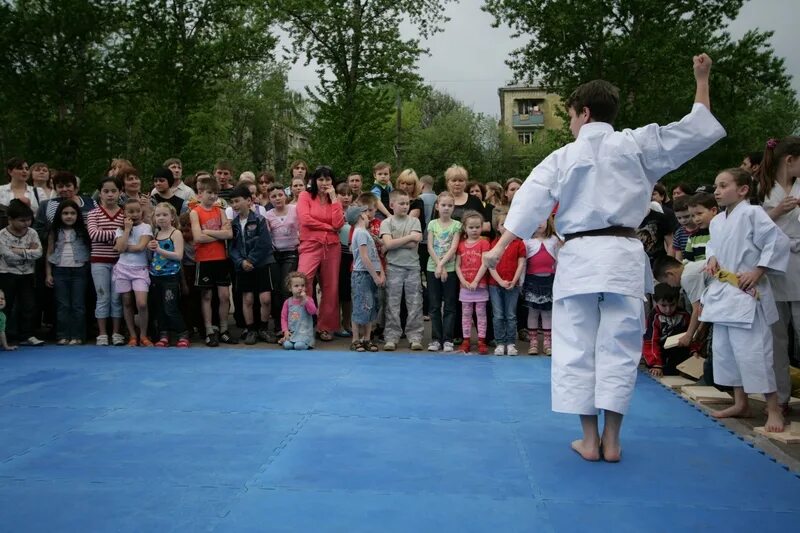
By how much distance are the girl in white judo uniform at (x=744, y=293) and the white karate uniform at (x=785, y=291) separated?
152 millimetres

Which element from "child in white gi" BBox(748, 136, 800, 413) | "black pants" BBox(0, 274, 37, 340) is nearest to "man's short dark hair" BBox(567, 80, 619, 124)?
"child in white gi" BBox(748, 136, 800, 413)

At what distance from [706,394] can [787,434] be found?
0.96m

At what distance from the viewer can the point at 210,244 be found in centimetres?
701

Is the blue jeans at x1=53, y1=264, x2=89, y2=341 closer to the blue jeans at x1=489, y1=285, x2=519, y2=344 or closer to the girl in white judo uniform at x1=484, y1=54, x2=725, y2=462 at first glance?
the blue jeans at x1=489, y1=285, x2=519, y2=344

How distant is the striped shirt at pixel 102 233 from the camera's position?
684 centimetres

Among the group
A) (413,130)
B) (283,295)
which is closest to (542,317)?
(283,295)

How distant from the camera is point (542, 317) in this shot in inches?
261

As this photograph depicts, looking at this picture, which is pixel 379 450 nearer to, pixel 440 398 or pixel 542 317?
pixel 440 398

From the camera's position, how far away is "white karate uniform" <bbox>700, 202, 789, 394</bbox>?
403 centimetres

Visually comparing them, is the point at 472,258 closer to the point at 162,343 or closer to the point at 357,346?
the point at 357,346

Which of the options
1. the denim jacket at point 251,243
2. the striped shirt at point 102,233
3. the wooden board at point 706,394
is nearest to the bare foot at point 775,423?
the wooden board at point 706,394

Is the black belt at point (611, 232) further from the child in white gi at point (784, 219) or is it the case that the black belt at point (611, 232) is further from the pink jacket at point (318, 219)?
the pink jacket at point (318, 219)

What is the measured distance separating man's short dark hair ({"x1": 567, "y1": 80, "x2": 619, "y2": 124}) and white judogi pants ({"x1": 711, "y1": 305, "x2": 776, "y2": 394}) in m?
1.64

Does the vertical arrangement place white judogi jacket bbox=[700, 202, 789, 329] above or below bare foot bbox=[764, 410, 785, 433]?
above
